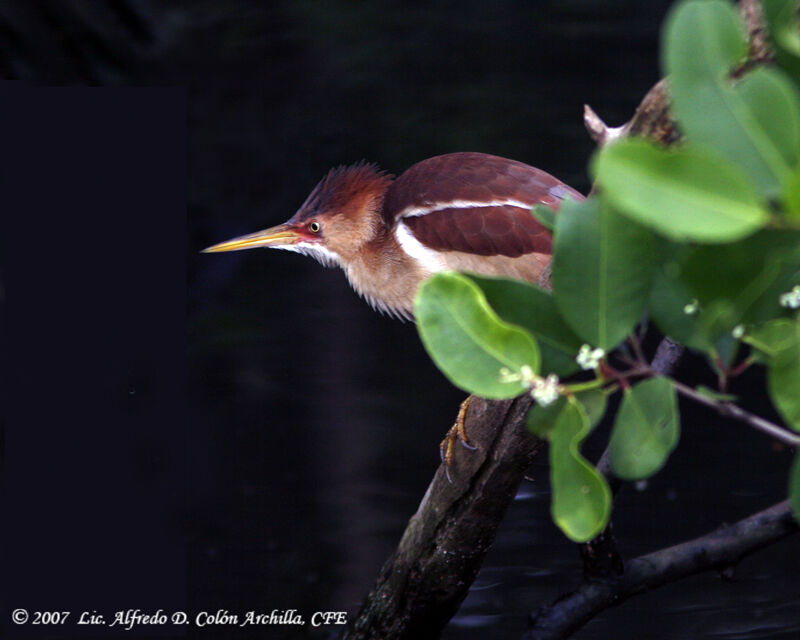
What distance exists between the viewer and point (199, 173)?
18.2 feet

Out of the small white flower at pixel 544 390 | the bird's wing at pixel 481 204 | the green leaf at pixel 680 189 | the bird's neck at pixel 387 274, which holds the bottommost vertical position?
the bird's neck at pixel 387 274

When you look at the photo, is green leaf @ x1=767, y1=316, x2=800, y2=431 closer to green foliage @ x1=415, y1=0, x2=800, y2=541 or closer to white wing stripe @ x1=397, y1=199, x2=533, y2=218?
green foliage @ x1=415, y1=0, x2=800, y2=541

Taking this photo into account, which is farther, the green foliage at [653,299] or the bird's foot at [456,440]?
the bird's foot at [456,440]

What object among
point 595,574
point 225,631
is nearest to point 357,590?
point 225,631

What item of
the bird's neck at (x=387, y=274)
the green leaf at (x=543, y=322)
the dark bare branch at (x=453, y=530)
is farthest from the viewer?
the bird's neck at (x=387, y=274)

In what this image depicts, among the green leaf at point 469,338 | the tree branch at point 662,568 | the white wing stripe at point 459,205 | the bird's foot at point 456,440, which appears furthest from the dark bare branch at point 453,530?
the green leaf at point 469,338

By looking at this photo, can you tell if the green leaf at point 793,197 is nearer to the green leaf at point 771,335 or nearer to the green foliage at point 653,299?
the green foliage at point 653,299

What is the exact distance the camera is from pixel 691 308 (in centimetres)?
101

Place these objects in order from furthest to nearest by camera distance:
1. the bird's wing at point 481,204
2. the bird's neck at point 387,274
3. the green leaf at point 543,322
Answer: the bird's neck at point 387,274, the bird's wing at point 481,204, the green leaf at point 543,322

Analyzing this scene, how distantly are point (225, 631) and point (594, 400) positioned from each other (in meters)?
2.75

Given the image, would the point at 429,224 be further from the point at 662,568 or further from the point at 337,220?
the point at 662,568

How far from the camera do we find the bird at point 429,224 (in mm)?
2529

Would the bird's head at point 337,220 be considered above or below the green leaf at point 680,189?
below

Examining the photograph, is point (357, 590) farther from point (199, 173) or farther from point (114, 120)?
point (199, 173)
